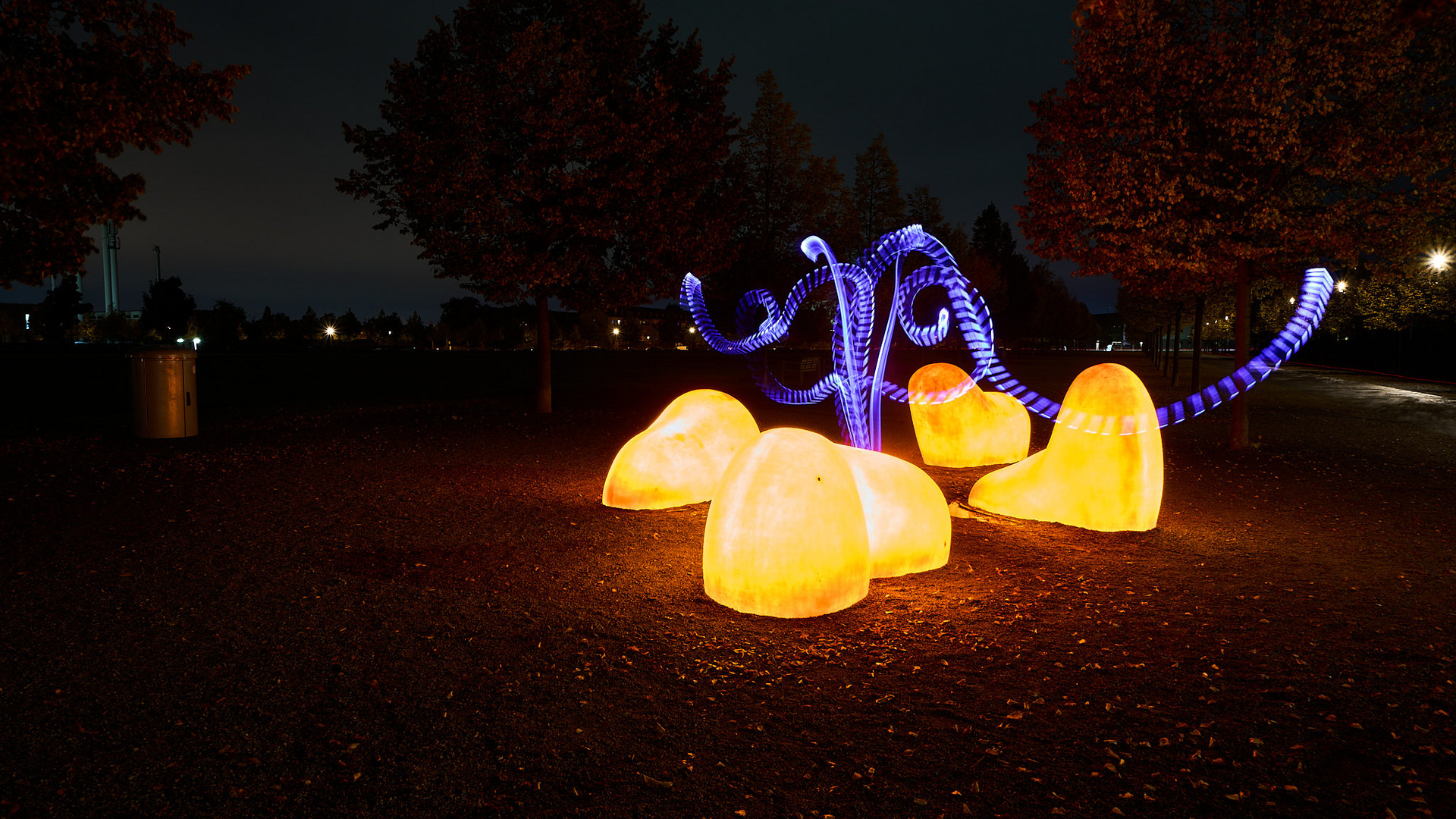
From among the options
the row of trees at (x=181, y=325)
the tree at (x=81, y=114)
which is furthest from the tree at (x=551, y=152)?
the row of trees at (x=181, y=325)

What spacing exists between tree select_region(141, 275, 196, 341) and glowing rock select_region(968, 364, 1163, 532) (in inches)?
4761

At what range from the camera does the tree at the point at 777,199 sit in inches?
1093

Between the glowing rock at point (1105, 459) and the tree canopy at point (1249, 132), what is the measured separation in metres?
4.62

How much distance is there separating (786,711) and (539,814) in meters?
1.38

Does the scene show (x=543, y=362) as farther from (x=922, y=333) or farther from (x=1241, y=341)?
(x=1241, y=341)

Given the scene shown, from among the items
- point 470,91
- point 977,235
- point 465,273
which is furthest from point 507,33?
point 977,235

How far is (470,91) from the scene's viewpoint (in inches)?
594

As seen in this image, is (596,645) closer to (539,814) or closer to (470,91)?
(539,814)

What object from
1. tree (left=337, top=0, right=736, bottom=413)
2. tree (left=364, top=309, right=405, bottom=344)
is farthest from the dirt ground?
tree (left=364, top=309, right=405, bottom=344)

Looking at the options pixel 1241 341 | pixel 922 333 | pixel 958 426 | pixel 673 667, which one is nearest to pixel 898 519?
pixel 673 667

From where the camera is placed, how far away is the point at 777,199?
94.4 feet

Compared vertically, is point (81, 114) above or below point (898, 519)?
above

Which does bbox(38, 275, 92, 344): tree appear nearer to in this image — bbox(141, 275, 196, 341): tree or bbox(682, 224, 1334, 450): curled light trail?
bbox(141, 275, 196, 341): tree

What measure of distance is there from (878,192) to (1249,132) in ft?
102
